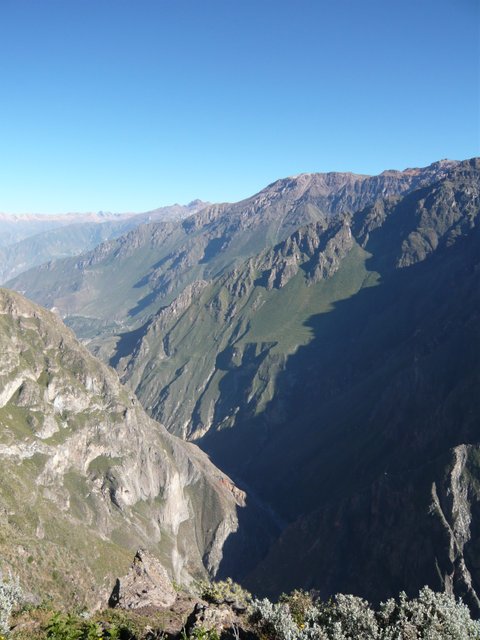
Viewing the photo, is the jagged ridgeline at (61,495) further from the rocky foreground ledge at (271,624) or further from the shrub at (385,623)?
the shrub at (385,623)

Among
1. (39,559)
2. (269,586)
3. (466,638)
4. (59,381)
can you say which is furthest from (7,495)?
(466,638)

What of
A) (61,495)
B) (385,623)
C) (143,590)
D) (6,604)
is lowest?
(61,495)

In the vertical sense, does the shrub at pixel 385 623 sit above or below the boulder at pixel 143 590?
above

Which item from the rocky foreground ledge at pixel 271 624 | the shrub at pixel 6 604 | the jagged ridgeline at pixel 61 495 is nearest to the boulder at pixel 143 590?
the rocky foreground ledge at pixel 271 624

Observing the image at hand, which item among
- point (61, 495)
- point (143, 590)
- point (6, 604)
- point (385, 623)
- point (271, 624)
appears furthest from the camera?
point (61, 495)

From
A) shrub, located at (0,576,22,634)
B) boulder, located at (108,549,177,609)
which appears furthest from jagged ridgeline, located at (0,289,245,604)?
shrub, located at (0,576,22,634)

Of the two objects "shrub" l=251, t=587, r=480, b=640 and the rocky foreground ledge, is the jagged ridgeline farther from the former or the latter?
"shrub" l=251, t=587, r=480, b=640

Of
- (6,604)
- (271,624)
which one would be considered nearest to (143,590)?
(6,604)

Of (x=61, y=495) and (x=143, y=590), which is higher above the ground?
(x=143, y=590)

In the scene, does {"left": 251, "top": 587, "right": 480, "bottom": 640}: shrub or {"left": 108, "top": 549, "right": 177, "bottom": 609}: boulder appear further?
{"left": 108, "top": 549, "right": 177, "bottom": 609}: boulder

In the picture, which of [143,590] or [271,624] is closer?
[271,624]

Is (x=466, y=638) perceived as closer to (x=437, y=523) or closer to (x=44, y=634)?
(x=44, y=634)

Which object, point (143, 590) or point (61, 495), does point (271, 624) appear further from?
point (61, 495)
